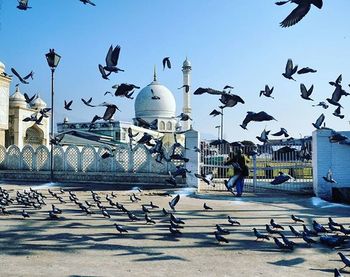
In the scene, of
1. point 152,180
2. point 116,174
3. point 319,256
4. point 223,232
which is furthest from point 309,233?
point 116,174

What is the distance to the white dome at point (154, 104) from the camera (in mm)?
59156

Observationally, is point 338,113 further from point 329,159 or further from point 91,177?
point 91,177

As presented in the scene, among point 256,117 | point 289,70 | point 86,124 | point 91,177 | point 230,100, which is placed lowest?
point 91,177

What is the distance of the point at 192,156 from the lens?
46.4 feet

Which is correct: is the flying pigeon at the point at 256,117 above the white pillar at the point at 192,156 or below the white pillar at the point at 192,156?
above

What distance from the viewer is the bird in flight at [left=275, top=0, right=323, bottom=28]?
4.31 meters

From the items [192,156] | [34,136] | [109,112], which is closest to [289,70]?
[109,112]

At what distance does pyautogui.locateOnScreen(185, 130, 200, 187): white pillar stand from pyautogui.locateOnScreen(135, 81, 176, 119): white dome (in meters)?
44.1

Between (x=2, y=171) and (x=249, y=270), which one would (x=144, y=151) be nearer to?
(x=2, y=171)

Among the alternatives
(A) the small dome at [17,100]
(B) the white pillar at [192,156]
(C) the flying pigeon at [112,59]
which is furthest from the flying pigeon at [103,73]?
(A) the small dome at [17,100]

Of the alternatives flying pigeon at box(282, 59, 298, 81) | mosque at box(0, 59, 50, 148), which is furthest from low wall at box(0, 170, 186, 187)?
flying pigeon at box(282, 59, 298, 81)

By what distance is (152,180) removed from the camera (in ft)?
51.9

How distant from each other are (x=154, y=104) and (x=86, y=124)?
1138cm

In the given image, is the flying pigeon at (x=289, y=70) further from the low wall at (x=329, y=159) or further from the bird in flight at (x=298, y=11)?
the low wall at (x=329, y=159)
